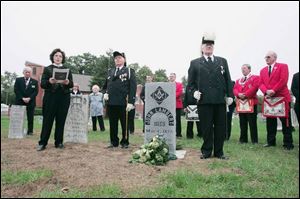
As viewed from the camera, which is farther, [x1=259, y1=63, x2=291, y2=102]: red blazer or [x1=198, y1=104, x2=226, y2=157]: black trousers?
[x1=259, y1=63, x2=291, y2=102]: red blazer

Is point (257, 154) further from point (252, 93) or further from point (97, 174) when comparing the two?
point (97, 174)

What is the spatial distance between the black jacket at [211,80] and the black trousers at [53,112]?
291cm

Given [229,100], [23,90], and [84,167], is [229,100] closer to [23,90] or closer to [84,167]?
[84,167]

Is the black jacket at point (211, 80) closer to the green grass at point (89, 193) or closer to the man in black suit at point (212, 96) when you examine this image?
the man in black suit at point (212, 96)

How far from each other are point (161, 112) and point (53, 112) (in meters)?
2.46

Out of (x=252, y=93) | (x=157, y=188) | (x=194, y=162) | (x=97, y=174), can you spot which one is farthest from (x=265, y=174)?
(x=252, y=93)

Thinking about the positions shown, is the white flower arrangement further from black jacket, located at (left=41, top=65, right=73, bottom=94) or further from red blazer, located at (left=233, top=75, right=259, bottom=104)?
red blazer, located at (left=233, top=75, right=259, bottom=104)

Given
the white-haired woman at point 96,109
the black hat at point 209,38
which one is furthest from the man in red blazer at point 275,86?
the white-haired woman at point 96,109

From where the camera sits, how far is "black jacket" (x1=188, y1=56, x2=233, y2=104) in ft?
20.8

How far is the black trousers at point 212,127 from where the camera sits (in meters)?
6.37

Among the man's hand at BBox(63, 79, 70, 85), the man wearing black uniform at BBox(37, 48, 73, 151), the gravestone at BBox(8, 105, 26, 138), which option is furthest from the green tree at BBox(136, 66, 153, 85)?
the man's hand at BBox(63, 79, 70, 85)

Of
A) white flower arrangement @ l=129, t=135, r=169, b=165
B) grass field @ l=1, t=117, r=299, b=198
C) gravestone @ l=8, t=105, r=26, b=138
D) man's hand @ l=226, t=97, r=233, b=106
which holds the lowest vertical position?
grass field @ l=1, t=117, r=299, b=198

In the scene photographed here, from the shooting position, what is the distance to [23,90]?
34.7 feet

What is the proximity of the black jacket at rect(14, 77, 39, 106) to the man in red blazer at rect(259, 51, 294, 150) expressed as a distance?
705cm
